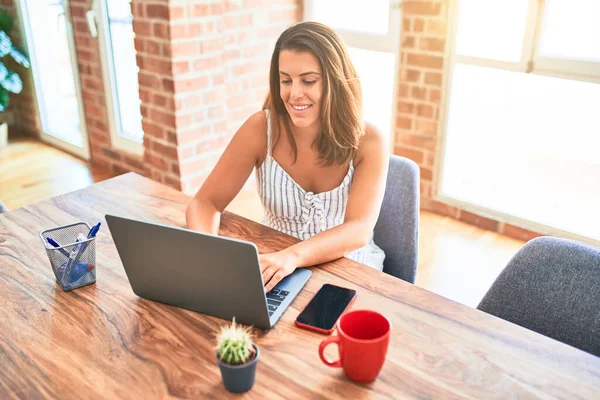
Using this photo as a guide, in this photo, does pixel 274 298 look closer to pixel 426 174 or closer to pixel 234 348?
pixel 234 348

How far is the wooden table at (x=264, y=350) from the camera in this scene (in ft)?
3.12

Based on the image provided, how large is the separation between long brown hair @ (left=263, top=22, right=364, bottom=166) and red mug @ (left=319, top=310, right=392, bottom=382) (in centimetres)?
69

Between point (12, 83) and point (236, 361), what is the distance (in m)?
3.78

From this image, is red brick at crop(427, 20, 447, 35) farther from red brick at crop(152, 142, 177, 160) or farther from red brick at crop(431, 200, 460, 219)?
red brick at crop(152, 142, 177, 160)

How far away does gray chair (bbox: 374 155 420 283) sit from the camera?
1615mm

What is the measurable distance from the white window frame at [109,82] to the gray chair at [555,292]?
269 cm

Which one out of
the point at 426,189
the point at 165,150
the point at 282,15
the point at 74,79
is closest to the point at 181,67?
Answer: the point at 165,150

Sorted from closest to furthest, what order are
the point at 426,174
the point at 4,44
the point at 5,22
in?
the point at 426,174 → the point at 4,44 → the point at 5,22

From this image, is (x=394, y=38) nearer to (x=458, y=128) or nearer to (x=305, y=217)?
(x=458, y=128)

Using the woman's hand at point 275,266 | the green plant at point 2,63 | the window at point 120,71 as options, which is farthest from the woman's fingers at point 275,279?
the green plant at point 2,63

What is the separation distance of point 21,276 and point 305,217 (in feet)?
2.47

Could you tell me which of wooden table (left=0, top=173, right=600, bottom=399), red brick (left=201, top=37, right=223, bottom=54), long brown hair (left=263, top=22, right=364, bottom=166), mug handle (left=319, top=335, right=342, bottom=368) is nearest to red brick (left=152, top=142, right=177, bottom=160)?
red brick (left=201, top=37, right=223, bottom=54)

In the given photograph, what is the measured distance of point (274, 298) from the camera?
1185mm

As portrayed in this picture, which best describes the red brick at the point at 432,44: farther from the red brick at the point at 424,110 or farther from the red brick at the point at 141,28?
the red brick at the point at 141,28
